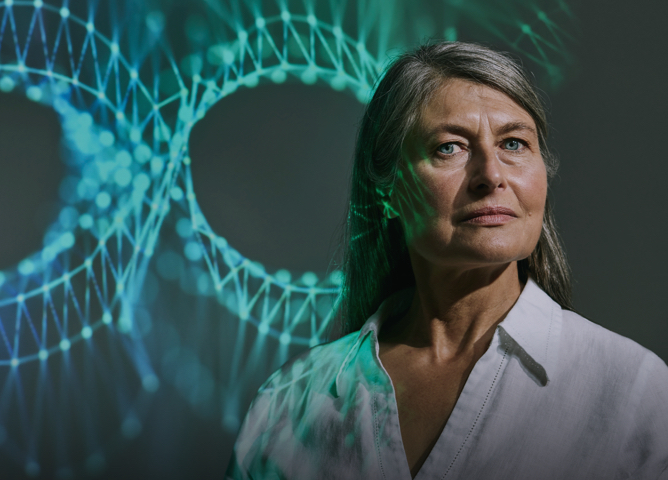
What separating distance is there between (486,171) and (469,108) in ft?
0.43

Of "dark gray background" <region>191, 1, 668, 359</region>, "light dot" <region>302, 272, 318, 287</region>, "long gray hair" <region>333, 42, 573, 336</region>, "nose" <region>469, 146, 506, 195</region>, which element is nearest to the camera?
"nose" <region>469, 146, 506, 195</region>

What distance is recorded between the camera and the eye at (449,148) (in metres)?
1.00

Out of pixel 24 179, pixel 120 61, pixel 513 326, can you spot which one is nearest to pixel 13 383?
pixel 24 179

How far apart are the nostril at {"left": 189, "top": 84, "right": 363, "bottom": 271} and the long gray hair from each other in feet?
1.26

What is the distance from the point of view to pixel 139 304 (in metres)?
1.71

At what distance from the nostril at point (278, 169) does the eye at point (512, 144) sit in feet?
2.35

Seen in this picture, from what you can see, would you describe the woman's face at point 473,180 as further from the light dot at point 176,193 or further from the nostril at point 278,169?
the light dot at point 176,193

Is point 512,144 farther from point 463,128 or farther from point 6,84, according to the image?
point 6,84

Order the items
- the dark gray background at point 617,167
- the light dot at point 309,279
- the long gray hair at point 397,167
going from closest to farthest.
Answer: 1. the long gray hair at point 397,167
2. the dark gray background at point 617,167
3. the light dot at point 309,279

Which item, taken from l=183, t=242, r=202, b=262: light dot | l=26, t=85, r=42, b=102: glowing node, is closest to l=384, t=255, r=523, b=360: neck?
l=183, t=242, r=202, b=262: light dot

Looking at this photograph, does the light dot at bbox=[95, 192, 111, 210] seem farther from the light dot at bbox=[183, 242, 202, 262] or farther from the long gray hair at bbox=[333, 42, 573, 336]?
the long gray hair at bbox=[333, 42, 573, 336]

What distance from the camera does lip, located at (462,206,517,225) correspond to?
3.05 feet

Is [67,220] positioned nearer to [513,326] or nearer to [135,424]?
[135,424]

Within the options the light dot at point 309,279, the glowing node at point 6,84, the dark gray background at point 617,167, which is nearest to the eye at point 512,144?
the dark gray background at point 617,167
